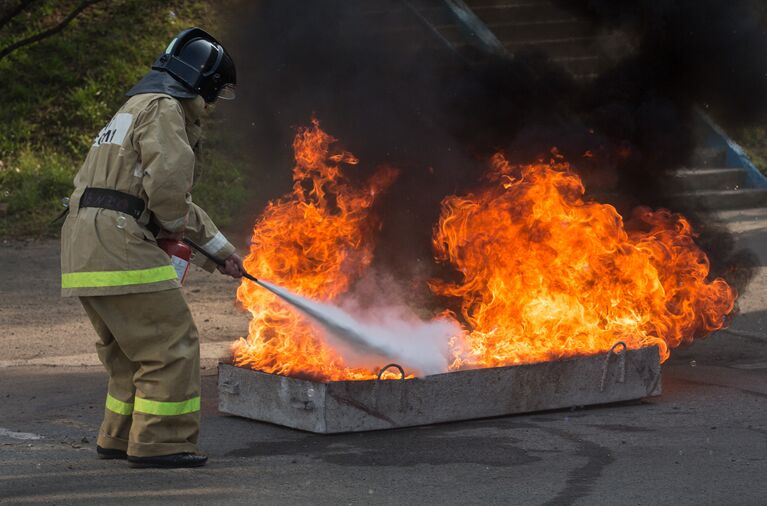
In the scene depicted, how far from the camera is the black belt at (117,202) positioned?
529 centimetres

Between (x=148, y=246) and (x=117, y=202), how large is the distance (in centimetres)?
23

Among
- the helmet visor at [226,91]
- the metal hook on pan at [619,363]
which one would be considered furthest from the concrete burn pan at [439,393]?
the helmet visor at [226,91]

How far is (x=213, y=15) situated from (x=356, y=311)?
994cm

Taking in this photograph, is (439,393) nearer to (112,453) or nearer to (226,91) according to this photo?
(112,453)

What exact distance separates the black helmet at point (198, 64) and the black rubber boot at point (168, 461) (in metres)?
1.61

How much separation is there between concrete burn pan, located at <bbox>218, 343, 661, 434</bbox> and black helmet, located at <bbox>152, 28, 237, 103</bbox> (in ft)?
4.79

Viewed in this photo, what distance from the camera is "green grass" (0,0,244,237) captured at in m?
12.8

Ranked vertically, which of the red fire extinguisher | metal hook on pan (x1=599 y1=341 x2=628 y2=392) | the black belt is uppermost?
the black belt

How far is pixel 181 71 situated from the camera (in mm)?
5504

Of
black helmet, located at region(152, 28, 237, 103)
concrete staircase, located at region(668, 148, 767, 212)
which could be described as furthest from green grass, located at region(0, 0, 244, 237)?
black helmet, located at region(152, 28, 237, 103)

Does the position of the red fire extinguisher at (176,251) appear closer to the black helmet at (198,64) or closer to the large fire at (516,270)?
the black helmet at (198,64)

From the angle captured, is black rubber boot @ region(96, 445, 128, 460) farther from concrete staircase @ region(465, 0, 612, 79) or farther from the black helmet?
concrete staircase @ region(465, 0, 612, 79)

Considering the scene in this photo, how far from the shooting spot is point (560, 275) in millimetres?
6906

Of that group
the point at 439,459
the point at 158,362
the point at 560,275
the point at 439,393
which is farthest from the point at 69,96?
the point at 439,459
